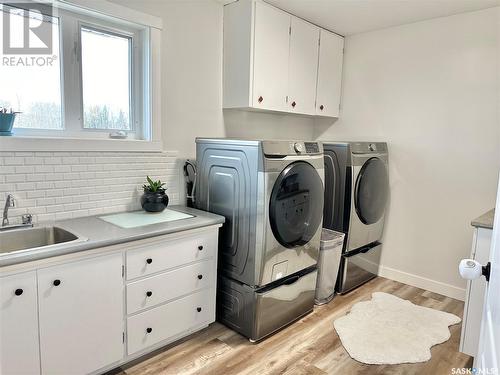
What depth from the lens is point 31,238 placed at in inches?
75.7

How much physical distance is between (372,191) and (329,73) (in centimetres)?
125

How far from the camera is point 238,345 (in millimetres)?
2279

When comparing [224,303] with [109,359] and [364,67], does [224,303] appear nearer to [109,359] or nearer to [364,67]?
[109,359]

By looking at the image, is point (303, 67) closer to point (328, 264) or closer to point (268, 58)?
point (268, 58)

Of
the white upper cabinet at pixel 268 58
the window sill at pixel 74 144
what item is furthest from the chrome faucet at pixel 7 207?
the white upper cabinet at pixel 268 58

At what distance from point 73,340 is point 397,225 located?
113 inches

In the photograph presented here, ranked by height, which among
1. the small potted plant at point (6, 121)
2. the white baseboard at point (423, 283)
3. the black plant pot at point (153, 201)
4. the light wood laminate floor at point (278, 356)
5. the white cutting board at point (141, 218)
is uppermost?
the small potted plant at point (6, 121)

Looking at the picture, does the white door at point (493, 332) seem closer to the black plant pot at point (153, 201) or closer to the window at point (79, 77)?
the black plant pot at point (153, 201)

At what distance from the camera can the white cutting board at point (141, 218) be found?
82.2 inches

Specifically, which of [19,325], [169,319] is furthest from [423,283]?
[19,325]

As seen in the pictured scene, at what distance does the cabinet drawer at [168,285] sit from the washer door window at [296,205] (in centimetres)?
53

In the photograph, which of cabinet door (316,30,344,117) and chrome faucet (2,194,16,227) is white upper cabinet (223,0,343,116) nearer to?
cabinet door (316,30,344,117)

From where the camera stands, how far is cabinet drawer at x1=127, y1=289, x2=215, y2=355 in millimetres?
1972

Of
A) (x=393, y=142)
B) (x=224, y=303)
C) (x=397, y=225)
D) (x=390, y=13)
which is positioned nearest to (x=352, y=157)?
(x=393, y=142)
